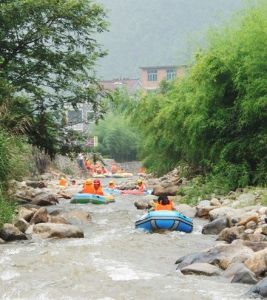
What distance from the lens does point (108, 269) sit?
7582 millimetres

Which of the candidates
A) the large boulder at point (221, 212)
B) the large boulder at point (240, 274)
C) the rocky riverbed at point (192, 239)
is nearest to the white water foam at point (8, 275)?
the rocky riverbed at point (192, 239)

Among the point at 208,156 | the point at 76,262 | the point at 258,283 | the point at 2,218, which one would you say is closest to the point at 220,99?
the point at 208,156

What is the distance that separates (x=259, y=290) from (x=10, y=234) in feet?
16.7

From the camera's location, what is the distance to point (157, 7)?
137 metres

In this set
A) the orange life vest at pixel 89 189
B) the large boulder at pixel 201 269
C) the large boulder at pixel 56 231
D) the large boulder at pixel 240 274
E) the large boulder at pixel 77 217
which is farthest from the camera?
the orange life vest at pixel 89 189

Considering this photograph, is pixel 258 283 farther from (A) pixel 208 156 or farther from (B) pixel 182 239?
(A) pixel 208 156

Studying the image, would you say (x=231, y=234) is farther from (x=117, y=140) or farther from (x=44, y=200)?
(x=117, y=140)

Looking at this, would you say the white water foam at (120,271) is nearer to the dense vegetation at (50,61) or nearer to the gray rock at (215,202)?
the gray rock at (215,202)

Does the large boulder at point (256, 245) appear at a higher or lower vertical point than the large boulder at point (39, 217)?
higher

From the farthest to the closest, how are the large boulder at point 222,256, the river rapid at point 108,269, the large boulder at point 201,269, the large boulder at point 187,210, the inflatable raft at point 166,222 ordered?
the large boulder at point 187,210 < the inflatable raft at point 166,222 < the large boulder at point 222,256 < the large boulder at point 201,269 < the river rapid at point 108,269

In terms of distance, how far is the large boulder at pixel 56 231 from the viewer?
10117mm

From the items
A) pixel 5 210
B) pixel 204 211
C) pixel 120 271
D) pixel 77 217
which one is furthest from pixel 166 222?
pixel 120 271

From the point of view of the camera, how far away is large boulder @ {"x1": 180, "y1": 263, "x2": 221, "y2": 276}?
7182mm

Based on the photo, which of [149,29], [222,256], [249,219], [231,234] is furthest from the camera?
[149,29]
